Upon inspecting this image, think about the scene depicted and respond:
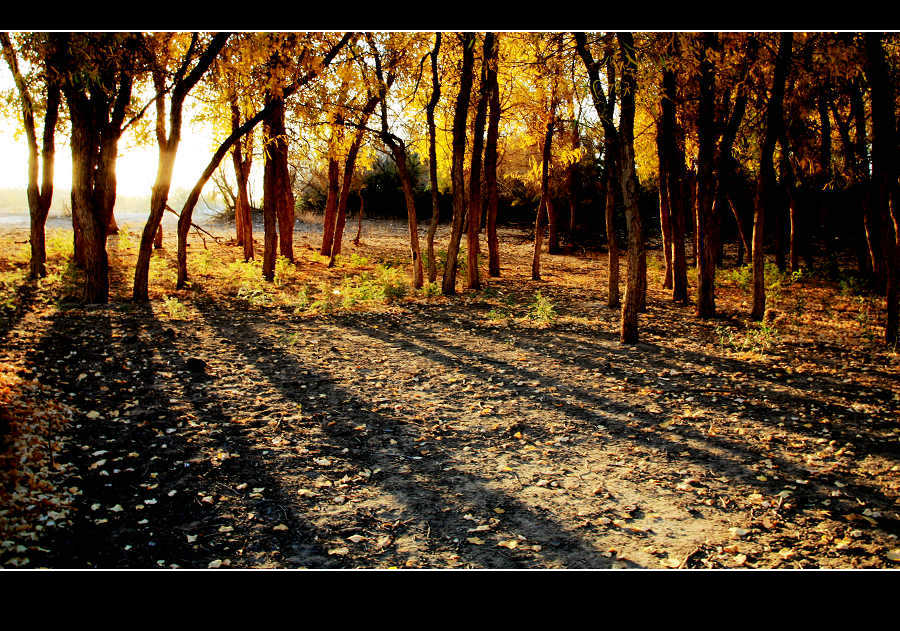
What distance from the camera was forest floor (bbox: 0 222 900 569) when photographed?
4035mm

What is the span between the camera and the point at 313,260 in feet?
74.9

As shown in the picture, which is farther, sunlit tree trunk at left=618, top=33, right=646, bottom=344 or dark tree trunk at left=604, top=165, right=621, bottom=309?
dark tree trunk at left=604, top=165, right=621, bottom=309

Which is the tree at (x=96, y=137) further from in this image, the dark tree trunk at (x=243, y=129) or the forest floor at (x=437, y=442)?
the dark tree trunk at (x=243, y=129)

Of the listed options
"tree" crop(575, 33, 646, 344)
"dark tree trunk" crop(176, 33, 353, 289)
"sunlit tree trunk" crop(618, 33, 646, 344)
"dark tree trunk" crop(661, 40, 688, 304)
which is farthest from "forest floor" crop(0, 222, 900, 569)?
"dark tree trunk" crop(661, 40, 688, 304)

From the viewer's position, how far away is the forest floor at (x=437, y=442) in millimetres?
4035

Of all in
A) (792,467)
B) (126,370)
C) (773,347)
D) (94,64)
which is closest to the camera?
(792,467)

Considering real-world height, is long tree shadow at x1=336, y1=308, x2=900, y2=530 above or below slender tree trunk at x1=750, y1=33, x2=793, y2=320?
below

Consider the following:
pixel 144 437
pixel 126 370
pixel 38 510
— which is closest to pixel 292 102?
pixel 126 370

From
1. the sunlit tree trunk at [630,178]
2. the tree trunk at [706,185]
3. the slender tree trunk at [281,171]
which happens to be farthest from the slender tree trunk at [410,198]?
the tree trunk at [706,185]

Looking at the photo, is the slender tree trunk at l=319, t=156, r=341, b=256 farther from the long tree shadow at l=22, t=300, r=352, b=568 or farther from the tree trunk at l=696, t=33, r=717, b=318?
the long tree shadow at l=22, t=300, r=352, b=568

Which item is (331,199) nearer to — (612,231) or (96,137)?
(96,137)

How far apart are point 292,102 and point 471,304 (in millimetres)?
6988

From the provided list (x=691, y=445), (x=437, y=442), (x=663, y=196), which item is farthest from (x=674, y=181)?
(x=437, y=442)

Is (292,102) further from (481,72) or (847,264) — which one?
(847,264)
